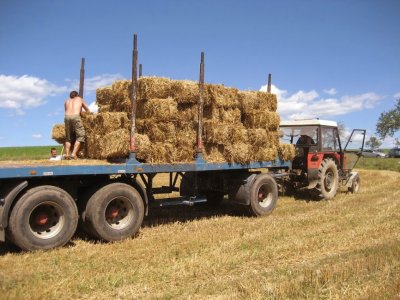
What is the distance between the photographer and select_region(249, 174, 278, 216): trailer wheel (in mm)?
9883

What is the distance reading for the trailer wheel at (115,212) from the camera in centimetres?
700

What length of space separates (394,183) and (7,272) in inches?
577

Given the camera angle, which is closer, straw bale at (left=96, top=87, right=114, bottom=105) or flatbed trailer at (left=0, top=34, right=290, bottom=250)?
flatbed trailer at (left=0, top=34, right=290, bottom=250)

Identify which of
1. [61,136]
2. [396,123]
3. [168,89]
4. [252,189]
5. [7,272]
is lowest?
[7,272]

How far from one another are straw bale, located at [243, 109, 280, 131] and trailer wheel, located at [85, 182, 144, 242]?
11.4 feet

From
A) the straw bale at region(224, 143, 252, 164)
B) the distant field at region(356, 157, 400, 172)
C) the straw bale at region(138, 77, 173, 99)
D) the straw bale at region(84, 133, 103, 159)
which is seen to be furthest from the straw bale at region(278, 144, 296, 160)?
the distant field at region(356, 157, 400, 172)

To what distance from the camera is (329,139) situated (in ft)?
42.8

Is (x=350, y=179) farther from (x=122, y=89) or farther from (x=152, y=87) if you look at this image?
(x=122, y=89)

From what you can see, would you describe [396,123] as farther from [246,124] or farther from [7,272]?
[7,272]

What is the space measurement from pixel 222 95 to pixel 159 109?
1.69 metres

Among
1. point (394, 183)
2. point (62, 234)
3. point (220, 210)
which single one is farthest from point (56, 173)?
point (394, 183)

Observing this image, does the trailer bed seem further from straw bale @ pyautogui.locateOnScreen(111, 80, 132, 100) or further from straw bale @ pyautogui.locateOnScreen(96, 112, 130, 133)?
straw bale @ pyautogui.locateOnScreen(111, 80, 132, 100)

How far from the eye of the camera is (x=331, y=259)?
596 cm

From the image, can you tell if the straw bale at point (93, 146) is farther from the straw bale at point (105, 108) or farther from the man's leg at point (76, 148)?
the straw bale at point (105, 108)
